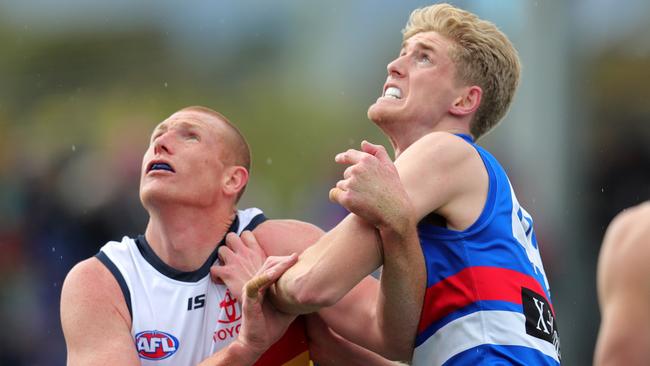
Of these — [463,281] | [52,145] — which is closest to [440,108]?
[463,281]

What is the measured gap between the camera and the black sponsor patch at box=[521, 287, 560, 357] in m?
4.51

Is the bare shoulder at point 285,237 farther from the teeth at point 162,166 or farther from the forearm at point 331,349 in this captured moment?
the teeth at point 162,166

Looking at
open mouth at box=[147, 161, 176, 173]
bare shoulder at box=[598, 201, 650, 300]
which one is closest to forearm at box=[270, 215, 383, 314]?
open mouth at box=[147, 161, 176, 173]

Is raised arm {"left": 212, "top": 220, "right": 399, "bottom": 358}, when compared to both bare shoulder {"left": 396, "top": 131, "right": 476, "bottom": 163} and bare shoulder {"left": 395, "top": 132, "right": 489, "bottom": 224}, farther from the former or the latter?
bare shoulder {"left": 396, "top": 131, "right": 476, "bottom": 163}

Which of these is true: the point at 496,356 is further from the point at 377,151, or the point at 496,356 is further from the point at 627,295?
the point at 627,295

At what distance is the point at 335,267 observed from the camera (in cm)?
429

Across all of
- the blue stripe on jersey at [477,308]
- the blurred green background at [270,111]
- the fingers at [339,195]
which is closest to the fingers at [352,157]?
the fingers at [339,195]

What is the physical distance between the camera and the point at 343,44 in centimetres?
1066

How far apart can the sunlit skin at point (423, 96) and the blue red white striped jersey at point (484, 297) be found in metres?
0.39

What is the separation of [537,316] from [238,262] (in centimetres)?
142

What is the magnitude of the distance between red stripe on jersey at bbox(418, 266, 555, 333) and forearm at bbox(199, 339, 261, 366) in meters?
0.78

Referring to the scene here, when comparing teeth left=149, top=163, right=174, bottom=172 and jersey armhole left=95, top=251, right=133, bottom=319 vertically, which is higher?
teeth left=149, top=163, right=174, bottom=172

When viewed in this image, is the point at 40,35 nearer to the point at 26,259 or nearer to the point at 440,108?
A: the point at 26,259

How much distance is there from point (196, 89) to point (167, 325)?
5950mm
